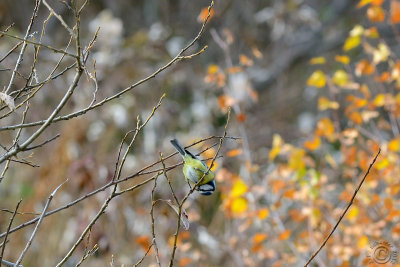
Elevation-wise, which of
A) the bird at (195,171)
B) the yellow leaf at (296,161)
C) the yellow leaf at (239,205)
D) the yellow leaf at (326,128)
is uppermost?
the yellow leaf at (326,128)

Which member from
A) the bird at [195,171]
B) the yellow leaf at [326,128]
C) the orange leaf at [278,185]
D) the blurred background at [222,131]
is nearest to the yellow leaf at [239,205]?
the blurred background at [222,131]

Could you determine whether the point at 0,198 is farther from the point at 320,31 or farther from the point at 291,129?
the point at 320,31

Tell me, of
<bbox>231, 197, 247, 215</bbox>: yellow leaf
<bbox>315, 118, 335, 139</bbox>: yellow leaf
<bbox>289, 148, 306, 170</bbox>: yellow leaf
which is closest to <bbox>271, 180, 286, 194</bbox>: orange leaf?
<bbox>289, 148, 306, 170</bbox>: yellow leaf

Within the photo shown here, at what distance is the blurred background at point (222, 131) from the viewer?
17.3ft

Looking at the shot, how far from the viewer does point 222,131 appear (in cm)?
970

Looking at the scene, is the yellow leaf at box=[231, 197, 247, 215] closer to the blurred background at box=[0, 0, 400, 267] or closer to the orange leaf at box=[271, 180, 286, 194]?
the blurred background at box=[0, 0, 400, 267]

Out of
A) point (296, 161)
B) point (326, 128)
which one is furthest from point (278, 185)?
point (326, 128)

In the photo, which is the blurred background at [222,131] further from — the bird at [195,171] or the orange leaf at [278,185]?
the bird at [195,171]

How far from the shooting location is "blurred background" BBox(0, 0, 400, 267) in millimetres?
5258

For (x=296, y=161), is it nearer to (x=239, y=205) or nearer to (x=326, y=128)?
(x=326, y=128)

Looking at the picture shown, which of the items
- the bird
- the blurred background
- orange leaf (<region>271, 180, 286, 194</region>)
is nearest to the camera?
the bird

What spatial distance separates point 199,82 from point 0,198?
4.40 metres

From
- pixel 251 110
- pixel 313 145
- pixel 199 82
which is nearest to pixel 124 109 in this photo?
pixel 199 82

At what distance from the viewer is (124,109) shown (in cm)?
846
